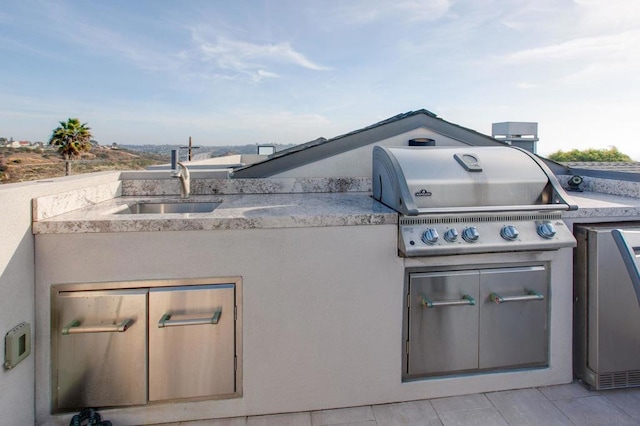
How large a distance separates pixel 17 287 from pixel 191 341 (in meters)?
0.85

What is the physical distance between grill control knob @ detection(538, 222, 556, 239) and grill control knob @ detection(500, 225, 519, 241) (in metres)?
0.18

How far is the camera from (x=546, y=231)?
200cm

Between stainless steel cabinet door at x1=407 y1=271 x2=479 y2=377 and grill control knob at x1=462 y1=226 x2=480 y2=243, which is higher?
grill control knob at x1=462 y1=226 x2=480 y2=243

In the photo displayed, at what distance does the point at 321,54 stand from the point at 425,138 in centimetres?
375

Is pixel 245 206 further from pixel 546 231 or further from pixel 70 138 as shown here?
pixel 70 138

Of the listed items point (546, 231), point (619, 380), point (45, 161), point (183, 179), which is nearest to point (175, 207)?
point (183, 179)

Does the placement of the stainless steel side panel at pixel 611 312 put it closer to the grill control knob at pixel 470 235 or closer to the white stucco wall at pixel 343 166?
the grill control knob at pixel 470 235

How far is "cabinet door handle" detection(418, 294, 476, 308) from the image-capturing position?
196 cm

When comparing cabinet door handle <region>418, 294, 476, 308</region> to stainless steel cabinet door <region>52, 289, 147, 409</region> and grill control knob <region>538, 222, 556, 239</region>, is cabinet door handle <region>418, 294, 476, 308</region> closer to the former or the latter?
grill control knob <region>538, 222, 556, 239</region>

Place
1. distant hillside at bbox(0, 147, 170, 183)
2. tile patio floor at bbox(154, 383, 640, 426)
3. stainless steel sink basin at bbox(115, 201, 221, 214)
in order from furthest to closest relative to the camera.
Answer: distant hillside at bbox(0, 147, 170, 183) < stainless steel sink basin at bbox(115, 201, 221, 214) < tile patio floor at bbox(154, 383, 640, 426)

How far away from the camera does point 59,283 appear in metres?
1.72

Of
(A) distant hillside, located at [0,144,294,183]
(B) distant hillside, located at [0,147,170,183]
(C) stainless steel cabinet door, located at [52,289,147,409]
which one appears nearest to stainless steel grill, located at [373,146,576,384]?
(C) stainless steel cabinet door, located at [52,289,147,409]

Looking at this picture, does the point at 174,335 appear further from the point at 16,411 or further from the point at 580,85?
the point at 580,85

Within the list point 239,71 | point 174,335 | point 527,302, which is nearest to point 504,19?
point 527,302
